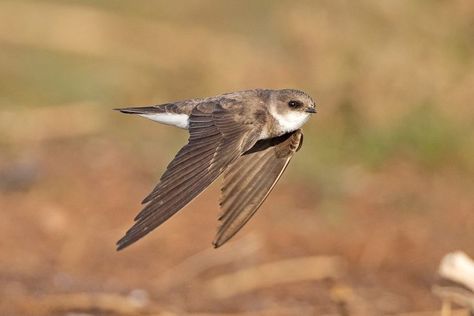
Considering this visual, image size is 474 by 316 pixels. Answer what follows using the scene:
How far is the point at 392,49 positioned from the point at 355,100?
1.77ft

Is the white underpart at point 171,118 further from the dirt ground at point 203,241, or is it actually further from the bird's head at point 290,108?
the dirt ground at point 203,241

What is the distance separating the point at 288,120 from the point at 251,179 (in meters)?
0.33

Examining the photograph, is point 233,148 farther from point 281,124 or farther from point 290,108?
point 290,108

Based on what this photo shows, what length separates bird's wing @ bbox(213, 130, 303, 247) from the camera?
5730 millimetres

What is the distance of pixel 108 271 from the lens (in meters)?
7.64

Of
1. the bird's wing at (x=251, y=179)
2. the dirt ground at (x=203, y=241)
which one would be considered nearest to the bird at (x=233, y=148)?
the bird's wing at (x=251, y=179)

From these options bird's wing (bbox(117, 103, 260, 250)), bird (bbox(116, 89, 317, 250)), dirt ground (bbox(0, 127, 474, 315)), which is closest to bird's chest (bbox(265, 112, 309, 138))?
bird (bbox(116, 89, 317, 250))

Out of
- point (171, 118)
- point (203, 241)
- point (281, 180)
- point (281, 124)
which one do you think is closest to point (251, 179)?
point (281, 124)

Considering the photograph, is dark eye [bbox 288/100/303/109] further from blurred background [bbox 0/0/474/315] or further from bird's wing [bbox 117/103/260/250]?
blurred background [bbox 0/0/474/315]

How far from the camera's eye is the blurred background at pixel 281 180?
7.33 metres

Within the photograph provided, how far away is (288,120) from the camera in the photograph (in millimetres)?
5867

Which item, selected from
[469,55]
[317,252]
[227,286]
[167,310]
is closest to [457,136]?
[469,55]

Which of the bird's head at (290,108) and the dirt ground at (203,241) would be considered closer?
the bird's head at (290,108)

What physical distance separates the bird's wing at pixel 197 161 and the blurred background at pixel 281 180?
782 mm
